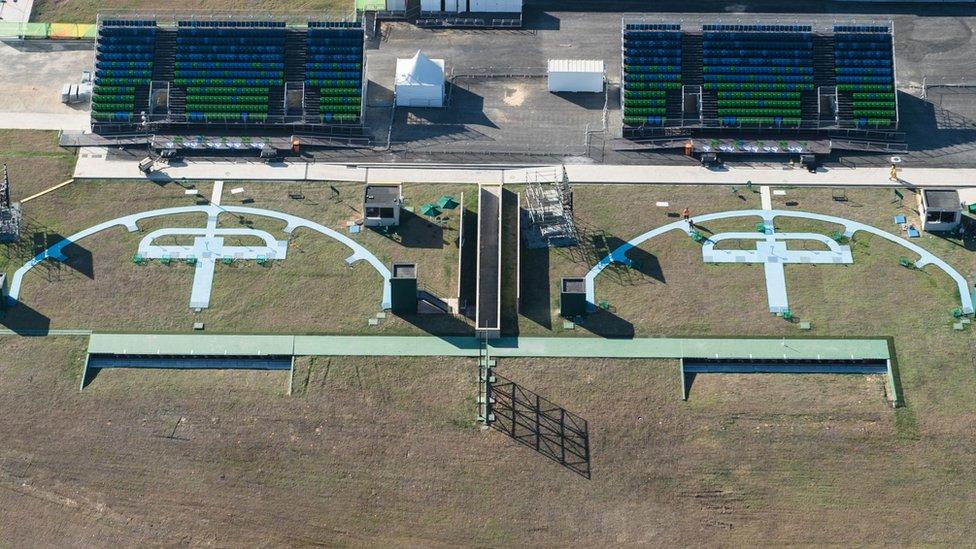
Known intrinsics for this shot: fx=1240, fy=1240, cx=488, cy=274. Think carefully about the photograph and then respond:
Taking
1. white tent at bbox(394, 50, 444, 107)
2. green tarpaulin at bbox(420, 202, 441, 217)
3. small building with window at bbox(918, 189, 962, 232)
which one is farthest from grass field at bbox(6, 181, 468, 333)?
small building with window at bbox(918, 189, 962, 232)

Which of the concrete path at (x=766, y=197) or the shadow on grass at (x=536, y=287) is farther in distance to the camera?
the concrete path at (x=766, y=197)

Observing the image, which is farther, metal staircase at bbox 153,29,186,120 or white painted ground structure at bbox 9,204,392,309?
metal staircase at bbox 153,29,186,120

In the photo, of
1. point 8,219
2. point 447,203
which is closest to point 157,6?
point 8,219

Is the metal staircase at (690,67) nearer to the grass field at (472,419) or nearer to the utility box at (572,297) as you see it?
the grass field at (472,419)

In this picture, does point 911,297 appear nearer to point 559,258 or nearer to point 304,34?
point 559,258

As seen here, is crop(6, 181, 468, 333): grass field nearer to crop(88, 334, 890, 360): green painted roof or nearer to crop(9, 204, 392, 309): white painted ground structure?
crop(9, 204, 392, 309): white painted ground structure

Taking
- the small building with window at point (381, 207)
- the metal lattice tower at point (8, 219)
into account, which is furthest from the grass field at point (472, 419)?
the metal lattice tower at point (8, 219)
